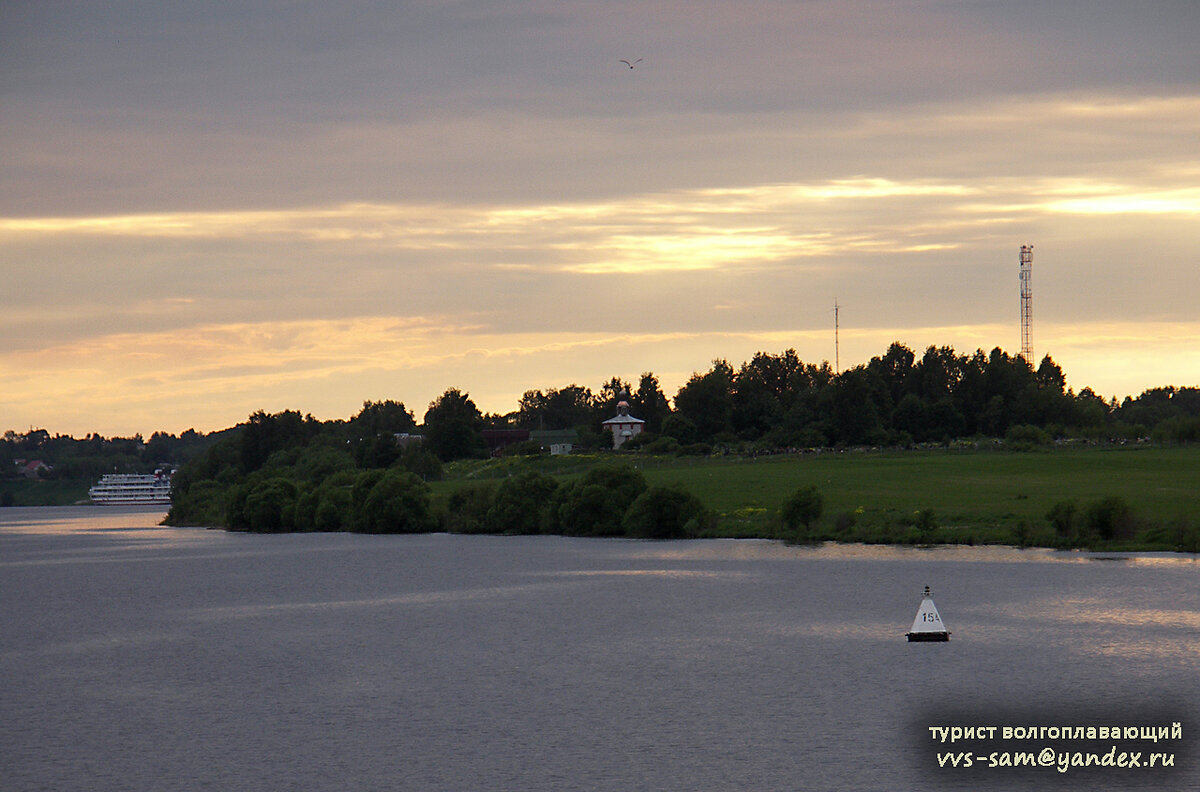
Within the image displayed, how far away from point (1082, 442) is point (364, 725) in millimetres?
142505

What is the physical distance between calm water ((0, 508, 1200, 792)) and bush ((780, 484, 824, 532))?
19.9 metres

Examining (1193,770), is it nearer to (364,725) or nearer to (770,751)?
(770,751)

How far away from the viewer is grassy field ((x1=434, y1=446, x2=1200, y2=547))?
94.6 metres

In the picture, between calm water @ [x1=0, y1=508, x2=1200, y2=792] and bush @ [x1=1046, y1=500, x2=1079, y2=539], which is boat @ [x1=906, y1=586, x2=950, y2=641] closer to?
calm water @ [x1=0, y1=508, x2=1200, y2=792]

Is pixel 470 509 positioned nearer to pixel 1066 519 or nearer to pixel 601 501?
pixel 601 501

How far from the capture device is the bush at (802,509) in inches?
4104

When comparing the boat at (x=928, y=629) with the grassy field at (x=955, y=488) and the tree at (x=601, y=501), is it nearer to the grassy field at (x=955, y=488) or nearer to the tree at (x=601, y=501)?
the grassy field at (x=955, y=488)

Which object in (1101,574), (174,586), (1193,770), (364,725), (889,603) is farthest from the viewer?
(174,586)

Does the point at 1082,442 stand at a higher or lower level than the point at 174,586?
higher

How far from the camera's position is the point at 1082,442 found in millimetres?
165125

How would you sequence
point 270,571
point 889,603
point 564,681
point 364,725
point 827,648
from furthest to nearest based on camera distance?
point 270,571 < point 889,603 < point 827,648 < point 564,681 < point 364,725

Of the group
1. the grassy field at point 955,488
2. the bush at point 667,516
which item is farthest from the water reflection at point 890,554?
the bush at point 667,516

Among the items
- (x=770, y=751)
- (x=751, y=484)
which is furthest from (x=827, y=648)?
(x=751, y=484)

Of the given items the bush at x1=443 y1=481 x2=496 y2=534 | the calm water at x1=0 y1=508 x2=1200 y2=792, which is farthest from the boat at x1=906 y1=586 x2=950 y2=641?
the bush at x1=443 y1=481 x2=496 y2=534
